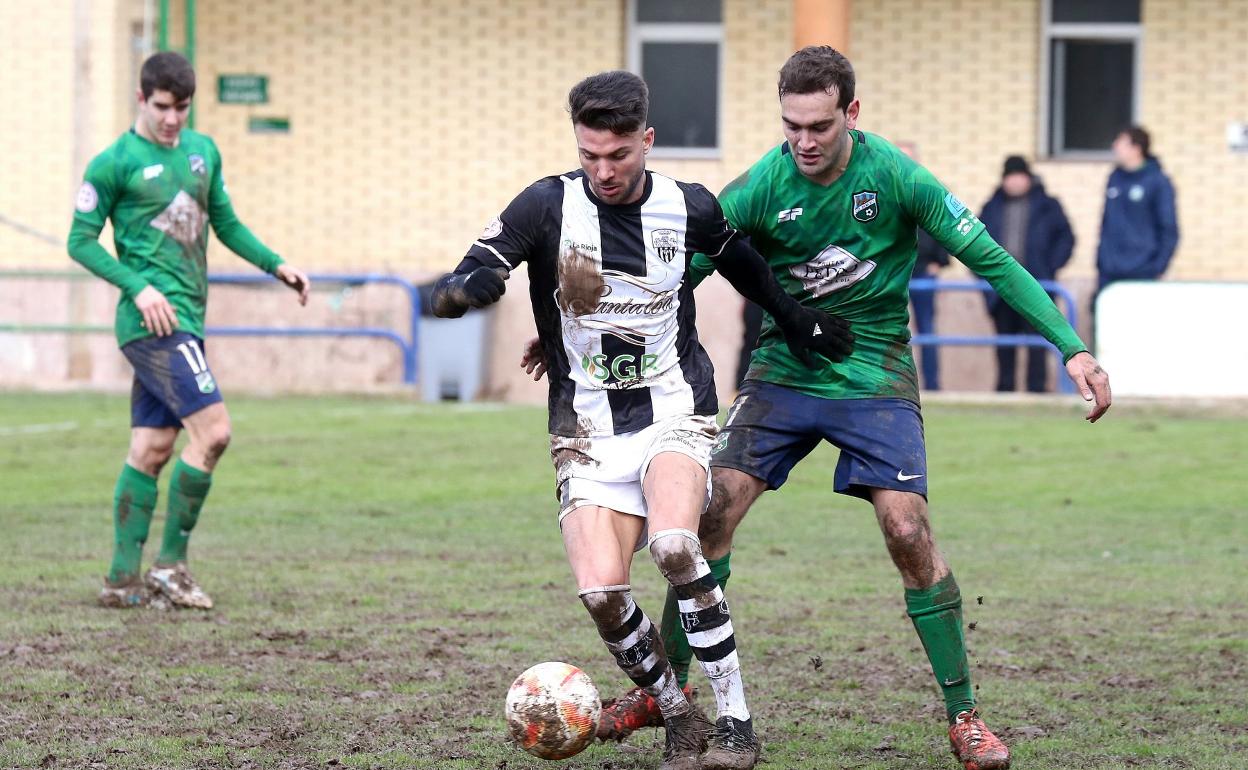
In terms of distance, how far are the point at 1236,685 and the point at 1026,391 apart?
12.7 metres

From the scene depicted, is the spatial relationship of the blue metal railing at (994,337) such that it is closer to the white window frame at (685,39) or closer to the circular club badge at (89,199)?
the white window frame at (685,39)

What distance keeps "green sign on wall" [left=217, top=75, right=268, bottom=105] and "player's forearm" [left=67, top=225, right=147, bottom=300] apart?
13.7 metres

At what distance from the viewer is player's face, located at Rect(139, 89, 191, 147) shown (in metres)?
7.73

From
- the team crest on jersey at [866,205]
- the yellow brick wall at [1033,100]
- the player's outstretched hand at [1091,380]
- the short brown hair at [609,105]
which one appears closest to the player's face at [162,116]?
the short brown hair at [609,105]

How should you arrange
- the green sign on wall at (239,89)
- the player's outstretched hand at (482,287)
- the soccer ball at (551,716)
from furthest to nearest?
the green sign on wall at (239,89) → the soccer ball at (551,716) → the player's outstretched hand at (482,287)

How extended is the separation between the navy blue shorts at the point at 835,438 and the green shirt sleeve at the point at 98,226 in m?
3.02

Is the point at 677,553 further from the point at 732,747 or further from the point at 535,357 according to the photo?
the point at 535,357

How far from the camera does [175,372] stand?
774cm

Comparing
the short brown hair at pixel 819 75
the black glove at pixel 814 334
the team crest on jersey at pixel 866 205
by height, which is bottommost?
the black glove at pixel 814 334

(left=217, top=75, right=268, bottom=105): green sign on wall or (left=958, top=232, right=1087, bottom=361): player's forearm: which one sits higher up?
(left=217, top=75, right=268, bottom=105): green sign on wall

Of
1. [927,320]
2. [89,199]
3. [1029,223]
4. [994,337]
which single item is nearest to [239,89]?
[927,320]

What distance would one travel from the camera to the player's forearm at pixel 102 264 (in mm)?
7648

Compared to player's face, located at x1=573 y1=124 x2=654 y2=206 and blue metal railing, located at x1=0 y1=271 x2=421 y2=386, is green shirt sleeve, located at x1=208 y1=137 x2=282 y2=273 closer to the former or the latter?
player's face, located at x1=573 y1=124 x2=654 y2=206

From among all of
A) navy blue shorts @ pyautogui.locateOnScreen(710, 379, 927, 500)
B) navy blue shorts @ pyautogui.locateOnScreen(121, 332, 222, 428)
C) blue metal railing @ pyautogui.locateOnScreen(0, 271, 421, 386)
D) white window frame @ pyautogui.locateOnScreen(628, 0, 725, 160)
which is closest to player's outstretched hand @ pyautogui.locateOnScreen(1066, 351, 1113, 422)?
navy blue shorts @ pyautogui.locateOnScreen(710, 379, 927, 500)
